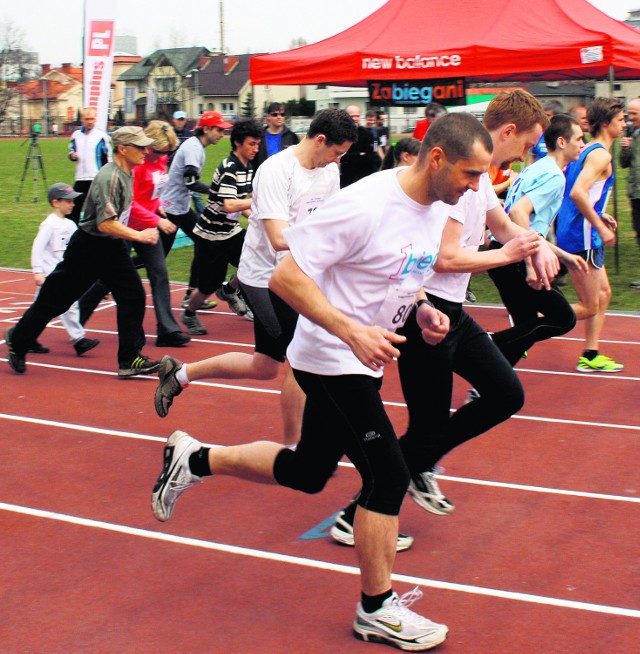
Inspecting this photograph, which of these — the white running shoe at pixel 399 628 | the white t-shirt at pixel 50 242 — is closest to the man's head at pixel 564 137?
the white running shoe at pixel 399 628

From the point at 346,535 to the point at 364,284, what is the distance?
143 centimetres

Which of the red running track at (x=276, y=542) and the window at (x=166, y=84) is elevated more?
the window at (x=166, y=84)

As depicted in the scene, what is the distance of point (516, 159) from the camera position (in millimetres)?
5387

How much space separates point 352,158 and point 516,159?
7938mm

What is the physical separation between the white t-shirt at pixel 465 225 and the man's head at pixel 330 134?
97cm

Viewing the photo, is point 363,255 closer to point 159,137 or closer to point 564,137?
point 564,137

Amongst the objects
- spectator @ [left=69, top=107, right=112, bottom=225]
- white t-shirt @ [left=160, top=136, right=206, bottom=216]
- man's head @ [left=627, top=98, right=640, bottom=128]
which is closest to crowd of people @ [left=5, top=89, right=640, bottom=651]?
white t-shirt @ [left=160, top=136, right=206, bottom=216]

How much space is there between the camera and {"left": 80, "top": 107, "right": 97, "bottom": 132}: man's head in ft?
47.9

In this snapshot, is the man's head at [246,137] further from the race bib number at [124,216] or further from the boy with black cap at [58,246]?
the race bib number at [124,216]

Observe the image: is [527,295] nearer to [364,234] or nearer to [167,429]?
[167,429]

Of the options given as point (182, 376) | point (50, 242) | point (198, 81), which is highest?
point (198, 81)

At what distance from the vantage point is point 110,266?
776cm

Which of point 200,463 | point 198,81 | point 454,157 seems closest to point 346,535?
point 200,463

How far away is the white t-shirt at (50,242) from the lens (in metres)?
8.63
